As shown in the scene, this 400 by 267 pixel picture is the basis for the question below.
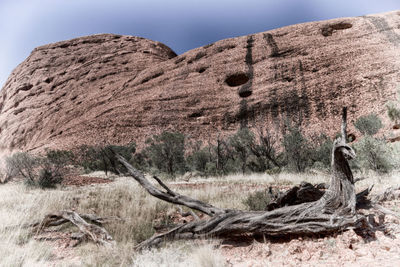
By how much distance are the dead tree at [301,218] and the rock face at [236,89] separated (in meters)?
19.6

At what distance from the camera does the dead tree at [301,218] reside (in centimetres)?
209

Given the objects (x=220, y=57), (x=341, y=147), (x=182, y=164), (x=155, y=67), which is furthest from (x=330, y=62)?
(x=341, y=147)

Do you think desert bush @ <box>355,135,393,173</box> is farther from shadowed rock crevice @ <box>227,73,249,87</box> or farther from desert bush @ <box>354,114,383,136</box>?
shadowed rock crevice @ <box>227,73,249,87</box>

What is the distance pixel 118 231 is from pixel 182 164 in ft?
44.6

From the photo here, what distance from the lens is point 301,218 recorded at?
2.19 m

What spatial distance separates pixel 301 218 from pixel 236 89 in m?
26.0

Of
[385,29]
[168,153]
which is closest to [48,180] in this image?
[168,153]

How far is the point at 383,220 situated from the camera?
7.23 feet

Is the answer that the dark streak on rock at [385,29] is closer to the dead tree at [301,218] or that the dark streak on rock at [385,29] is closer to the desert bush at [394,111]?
the desert bush at [394,111]

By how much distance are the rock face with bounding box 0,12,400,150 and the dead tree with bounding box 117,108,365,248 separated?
64.4ft

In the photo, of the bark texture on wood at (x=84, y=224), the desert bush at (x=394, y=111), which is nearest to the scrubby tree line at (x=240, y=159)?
the desert bush at (x=394, y=111)

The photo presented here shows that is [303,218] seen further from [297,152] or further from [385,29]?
[385,29]

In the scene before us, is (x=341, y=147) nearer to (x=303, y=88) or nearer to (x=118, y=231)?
(x=118, y=231)

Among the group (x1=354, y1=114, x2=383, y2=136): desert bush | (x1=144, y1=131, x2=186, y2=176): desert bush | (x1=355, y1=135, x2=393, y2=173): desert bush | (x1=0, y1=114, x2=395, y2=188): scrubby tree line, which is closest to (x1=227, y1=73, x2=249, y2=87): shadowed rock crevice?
(x1=0, y1=114, x2=395, y2=188): scrubby tree line
